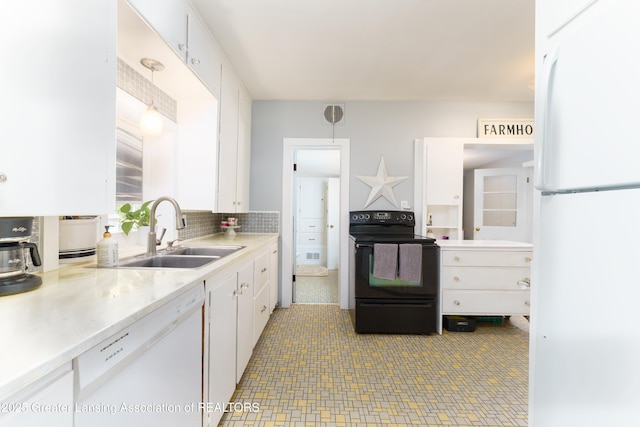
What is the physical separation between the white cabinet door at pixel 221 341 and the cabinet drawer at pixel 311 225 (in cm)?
422

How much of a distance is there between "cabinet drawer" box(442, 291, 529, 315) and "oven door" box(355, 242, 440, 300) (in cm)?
19

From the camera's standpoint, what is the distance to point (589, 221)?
64 centimetres

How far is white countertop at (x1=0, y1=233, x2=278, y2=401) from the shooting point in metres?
0.53

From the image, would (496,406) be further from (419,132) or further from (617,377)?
(419,132)

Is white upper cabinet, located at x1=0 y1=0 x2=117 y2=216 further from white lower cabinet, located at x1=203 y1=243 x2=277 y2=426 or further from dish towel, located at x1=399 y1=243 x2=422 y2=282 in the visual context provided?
dish towel, located at x1=399 y1=243 x2=422 y2=282

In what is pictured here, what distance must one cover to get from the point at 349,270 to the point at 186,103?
2228 millimetres

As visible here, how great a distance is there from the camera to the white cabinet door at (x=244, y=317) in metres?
1.70

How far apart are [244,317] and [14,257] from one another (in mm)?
1153

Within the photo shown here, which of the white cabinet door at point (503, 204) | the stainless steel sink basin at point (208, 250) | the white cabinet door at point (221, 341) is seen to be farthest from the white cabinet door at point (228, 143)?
the white cabinet door at point (503, 204)

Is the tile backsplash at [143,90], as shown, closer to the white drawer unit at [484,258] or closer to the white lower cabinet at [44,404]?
the white lower cabinet at [44,404]

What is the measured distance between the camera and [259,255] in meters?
2.25

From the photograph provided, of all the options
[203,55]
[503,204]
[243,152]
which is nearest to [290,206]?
[243,152]

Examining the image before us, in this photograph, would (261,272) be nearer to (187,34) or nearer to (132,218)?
(132,218)

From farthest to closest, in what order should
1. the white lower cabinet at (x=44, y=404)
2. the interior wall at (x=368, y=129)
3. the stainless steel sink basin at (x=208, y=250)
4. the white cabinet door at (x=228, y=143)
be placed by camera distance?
1. the interior wall at (x=368, y=129)
2. the white cabinet door at (x=228, y=143)
3. the stainless steel sink basin at (x=208, y=250)
4. the white lower cabinet at (x=44, y=404)
